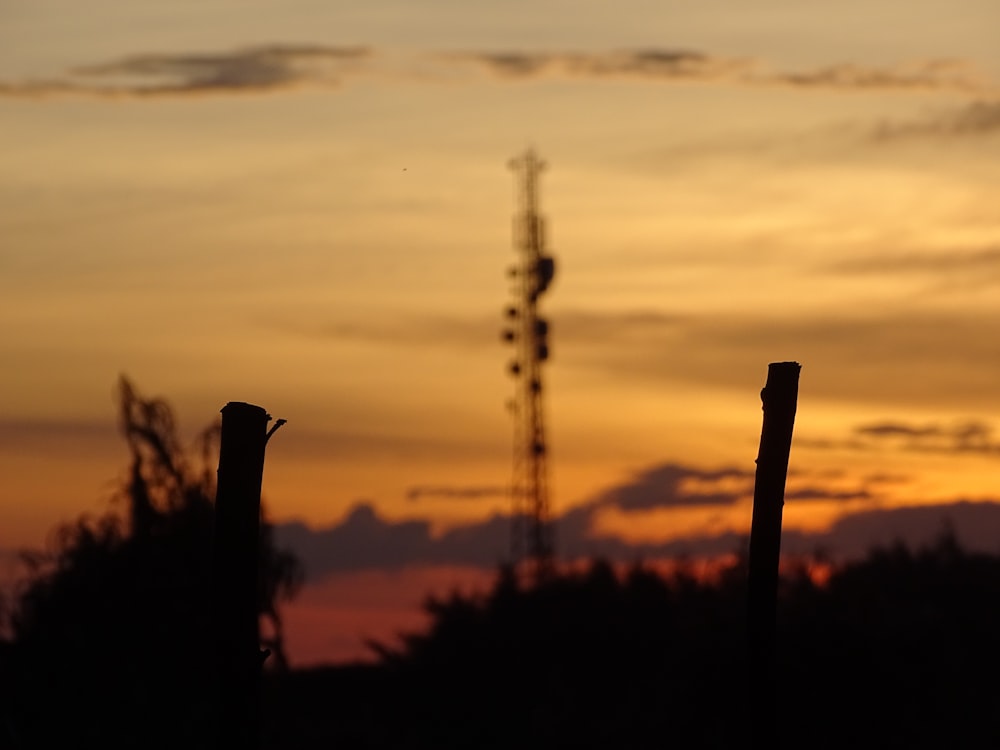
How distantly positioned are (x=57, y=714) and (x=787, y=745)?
15.3 meters

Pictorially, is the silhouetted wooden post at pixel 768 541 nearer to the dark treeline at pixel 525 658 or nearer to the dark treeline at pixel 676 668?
the dark treeline at pixel 525 658

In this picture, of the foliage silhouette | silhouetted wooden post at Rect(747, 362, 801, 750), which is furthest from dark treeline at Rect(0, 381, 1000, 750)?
silhouetted wooden post at Rect(747, 362, 801, 750)

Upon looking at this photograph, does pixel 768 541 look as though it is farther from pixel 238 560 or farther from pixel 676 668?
pixel 676 668

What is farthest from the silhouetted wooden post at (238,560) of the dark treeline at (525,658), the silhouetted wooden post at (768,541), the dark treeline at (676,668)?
the dark treeline at (676,668)

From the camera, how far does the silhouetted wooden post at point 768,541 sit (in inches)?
505

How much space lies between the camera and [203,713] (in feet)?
115

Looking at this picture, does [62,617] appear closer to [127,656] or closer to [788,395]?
[127,656]

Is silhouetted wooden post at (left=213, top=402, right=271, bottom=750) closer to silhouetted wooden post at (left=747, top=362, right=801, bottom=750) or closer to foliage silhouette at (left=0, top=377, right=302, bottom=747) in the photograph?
silhouetted wooden post at (left=747, top=362, right=801, bottom=750)

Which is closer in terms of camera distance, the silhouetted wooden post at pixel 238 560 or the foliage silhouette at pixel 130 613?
the silhouetted wooden post at pixel 238 560

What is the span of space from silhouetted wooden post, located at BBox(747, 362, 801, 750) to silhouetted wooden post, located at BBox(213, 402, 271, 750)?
11.3 feet

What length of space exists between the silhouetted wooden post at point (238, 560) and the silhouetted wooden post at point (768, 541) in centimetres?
346

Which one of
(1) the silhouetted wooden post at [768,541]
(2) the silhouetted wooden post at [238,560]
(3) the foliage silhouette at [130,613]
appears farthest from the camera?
(3) the foliage silhouette at [130,613]

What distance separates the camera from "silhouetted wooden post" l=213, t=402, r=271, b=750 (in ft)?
37.5

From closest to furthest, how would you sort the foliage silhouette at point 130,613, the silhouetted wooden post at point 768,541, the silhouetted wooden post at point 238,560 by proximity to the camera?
the silhouetted wooden post at point 238,560
the silhouetted wooden post at point 768,541
the foliage silhouette at point 130,613
